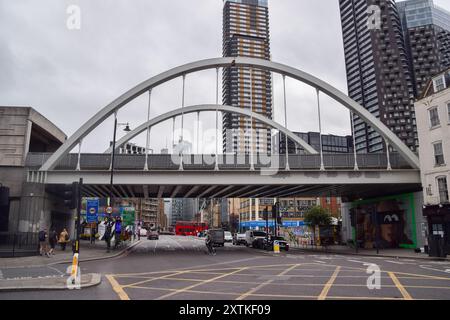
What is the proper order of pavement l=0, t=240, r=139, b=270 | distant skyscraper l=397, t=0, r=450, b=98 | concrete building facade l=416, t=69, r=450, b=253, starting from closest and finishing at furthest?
pavement l=0, t=240, r=139, b=270 → concrete building facade l=416, t=69, r=450, b=253 → distant skyscraper l=397, t=0, r=450, b=98

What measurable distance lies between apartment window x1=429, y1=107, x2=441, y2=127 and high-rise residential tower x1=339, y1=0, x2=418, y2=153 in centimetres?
10725

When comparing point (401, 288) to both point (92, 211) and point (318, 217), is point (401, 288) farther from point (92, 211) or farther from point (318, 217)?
point (318, 217)

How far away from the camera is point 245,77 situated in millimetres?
187000

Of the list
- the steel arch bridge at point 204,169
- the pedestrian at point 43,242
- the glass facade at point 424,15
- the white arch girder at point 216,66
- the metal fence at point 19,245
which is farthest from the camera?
the glass facade at point 424,15

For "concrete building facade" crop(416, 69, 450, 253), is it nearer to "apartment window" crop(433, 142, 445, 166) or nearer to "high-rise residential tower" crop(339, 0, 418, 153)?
"apartment window" crop(433, 142, 445, 166)

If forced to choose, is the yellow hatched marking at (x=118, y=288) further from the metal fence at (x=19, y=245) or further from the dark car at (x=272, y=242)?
the dark car at (x=272, y=242)

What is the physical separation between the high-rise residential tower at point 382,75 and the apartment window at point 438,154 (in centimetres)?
10792

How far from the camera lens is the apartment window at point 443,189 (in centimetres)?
2871

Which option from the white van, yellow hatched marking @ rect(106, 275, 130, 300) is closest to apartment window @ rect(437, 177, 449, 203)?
the white van

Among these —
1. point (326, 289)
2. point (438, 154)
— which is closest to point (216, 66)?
point (438, 154)

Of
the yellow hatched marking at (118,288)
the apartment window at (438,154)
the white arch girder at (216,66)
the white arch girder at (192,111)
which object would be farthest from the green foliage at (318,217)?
the yellow hatched marking at (118,288)

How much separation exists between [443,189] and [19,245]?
33.0 metres

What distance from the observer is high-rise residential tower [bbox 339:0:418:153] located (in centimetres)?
13500
